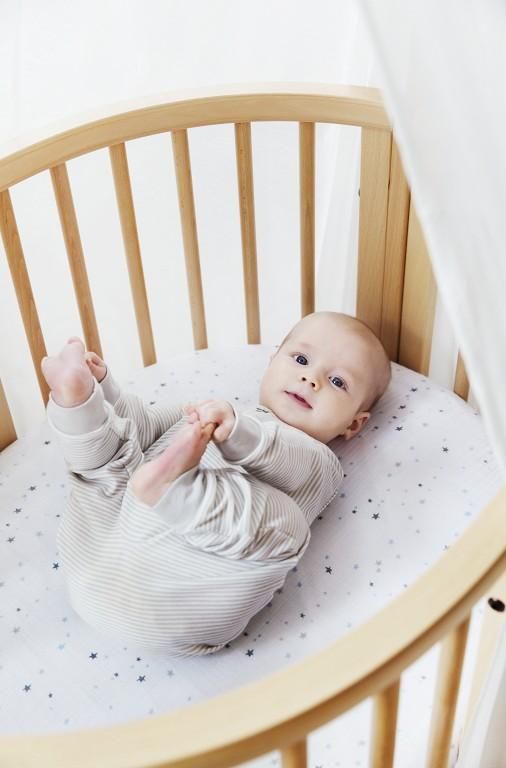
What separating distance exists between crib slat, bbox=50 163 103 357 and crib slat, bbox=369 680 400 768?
0.77 m

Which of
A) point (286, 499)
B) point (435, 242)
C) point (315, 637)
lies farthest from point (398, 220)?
point (435, 242)

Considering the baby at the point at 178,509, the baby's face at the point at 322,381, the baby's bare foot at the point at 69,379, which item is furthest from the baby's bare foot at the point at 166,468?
the baby's face at the point at 322,381

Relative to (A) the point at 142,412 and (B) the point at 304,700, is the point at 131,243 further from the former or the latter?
(B) the point at 304,700

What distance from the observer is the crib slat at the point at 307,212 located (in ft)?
4.18

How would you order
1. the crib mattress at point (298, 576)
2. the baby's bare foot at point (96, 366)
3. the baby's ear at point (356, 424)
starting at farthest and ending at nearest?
1. the baby's ear at point (356, 424)
2. the baby's bare foot at point (96, 366)
3. the crib mattress at point (298, 576)

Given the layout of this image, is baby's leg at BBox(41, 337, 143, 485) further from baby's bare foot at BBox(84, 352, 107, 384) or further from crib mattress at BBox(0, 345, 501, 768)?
crib mattress at BBox(0, 345, 501, 768)

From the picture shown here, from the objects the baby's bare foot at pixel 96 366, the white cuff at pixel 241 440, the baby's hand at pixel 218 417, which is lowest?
the white cuff at pixel 241 440

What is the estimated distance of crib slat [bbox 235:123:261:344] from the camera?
129 cm

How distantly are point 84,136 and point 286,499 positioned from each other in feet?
1.82

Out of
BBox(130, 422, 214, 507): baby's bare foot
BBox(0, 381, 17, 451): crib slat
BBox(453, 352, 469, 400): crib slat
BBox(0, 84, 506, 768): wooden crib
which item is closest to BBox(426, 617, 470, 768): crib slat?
BBox(0, 84, 506, 768): wooden crib

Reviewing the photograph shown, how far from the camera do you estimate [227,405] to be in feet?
3.32

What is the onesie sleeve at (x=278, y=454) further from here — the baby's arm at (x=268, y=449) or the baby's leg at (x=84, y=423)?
the baby's leg at (x=84, y=423)

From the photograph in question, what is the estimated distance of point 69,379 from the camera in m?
0.99

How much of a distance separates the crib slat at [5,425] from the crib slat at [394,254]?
0.56 meters
